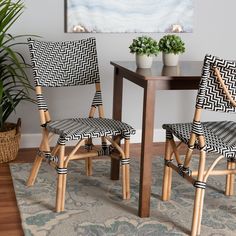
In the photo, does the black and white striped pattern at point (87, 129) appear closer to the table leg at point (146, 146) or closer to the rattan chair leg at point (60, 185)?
the rattan chair leg at point (60, 185)

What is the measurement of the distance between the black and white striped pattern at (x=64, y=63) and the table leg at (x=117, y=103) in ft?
0.43

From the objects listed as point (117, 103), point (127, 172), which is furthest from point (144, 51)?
point (127, 172)

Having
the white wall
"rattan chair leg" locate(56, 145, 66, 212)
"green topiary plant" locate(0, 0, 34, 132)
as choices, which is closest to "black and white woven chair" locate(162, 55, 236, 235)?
"rattan chair leg" locate(56, 145, 66, 212)

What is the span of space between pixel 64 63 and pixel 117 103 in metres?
0.42

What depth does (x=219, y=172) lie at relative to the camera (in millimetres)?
2465

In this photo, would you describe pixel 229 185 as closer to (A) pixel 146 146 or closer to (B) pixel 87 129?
(A) pixel 146 146

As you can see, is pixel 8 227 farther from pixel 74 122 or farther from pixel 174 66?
pixel 174 66

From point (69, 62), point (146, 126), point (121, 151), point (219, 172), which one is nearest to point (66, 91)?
point (69, 62)

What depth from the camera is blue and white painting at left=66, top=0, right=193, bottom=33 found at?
3527 mm

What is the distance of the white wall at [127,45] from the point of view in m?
3.51

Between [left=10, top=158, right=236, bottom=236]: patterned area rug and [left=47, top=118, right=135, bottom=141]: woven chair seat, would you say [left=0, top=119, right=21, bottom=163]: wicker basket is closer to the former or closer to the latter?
[left=10, top=158, right=236, bottom=236]: patterned area rug

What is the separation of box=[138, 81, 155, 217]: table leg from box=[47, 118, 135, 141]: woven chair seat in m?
0.21

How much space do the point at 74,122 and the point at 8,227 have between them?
2.36 feet

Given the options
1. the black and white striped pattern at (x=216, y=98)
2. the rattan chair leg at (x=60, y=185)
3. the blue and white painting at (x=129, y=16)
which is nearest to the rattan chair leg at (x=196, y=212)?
the black and white striped pattern at (x=216, y=98)
